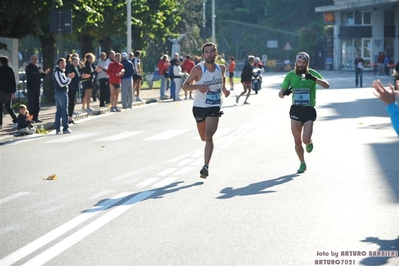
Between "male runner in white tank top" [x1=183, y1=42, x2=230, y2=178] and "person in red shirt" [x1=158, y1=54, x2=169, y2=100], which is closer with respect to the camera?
"male runner in white tank top" [x1=183, y1=42, x2=230, y2=178]

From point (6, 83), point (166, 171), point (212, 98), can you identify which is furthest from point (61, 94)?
point (212, 98)

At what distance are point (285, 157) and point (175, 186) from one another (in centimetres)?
394

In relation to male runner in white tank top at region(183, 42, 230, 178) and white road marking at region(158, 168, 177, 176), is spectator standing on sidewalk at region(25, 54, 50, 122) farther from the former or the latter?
male runner in white tank top at region(183, 42, 230, 178)

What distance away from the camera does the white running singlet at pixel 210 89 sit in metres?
13.9

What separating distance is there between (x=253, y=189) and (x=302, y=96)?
9.12ft

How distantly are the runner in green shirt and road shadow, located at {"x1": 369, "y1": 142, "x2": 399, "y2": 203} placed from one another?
119cm

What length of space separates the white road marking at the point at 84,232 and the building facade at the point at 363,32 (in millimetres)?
75536

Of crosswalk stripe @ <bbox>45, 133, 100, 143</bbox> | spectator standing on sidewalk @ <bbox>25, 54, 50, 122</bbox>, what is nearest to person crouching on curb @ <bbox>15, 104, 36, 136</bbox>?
crosswalk stripe @ <bbox>45, 133, 100, 143</bbox>

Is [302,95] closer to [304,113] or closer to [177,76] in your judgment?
[304,113]

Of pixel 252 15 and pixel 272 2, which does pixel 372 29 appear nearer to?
pixel 272 2

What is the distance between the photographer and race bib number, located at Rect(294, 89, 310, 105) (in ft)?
47.1

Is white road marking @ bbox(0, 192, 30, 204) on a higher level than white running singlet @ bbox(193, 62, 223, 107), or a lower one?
lower

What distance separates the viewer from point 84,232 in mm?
8961

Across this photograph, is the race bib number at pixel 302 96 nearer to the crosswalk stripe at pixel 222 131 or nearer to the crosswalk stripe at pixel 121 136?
the crosswalk stripe at pixel 222 131
